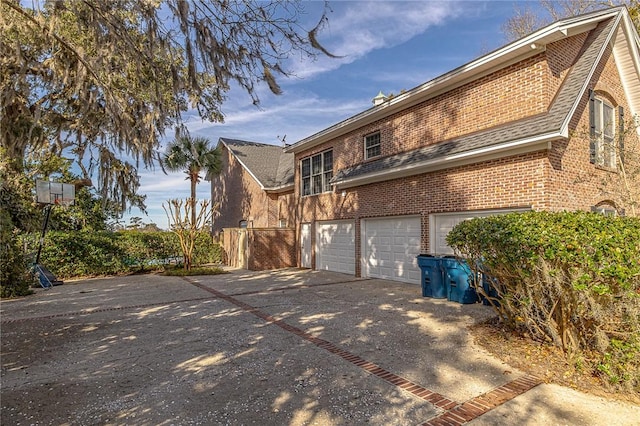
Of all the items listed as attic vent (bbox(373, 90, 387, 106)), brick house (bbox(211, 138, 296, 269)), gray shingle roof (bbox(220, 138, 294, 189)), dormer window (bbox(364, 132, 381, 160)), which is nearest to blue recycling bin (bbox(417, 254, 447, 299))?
dormer window (bbox(364, 132, 381, 160))

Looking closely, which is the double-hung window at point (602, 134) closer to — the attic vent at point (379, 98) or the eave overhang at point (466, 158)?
the eave overhang at point (466, 158)

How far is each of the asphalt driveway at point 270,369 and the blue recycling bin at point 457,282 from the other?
29 cm

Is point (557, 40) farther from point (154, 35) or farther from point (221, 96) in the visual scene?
point (154, 35)

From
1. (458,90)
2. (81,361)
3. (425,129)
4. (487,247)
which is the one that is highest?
(458,90)

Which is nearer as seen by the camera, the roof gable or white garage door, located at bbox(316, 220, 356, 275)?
the roof gable

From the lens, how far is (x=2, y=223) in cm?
810

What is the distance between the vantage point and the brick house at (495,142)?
7.91m

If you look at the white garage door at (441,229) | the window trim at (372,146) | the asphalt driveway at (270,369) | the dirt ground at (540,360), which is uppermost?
the window trim at (372,146)

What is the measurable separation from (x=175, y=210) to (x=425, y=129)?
11.2 meters

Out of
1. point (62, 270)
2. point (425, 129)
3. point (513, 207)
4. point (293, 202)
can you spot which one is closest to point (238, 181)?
point (293, 202)

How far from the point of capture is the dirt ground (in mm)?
3881

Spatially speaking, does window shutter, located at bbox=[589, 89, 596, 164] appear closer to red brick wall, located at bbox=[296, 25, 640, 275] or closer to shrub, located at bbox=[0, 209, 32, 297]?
red brick wall, located at bbox=[296, 25, 640, 275]

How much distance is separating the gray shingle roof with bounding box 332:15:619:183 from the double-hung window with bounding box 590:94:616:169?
1.09 meters

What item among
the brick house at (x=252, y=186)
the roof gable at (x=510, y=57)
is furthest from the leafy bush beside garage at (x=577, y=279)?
the brick house at (x=252, y=186)
